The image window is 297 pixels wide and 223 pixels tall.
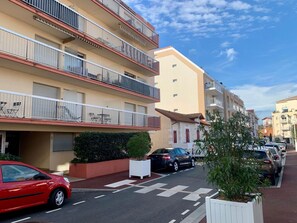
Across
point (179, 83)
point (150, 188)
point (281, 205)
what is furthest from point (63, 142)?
point (179, 83)

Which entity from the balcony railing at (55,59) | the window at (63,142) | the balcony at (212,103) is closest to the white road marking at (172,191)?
the window at (63,142)

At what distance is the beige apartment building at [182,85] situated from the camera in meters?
40.8

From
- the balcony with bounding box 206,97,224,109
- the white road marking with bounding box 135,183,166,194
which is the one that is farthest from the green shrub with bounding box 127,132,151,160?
the balcony with bounding box 206,97,224,109

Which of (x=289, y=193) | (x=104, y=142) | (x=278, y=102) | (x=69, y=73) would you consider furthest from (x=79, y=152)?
(x=278, y=102)

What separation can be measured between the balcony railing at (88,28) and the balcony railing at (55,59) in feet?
6.21

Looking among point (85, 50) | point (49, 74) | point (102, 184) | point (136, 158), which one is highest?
point (85, 50)

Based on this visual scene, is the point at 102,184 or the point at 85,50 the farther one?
the point at 85,50

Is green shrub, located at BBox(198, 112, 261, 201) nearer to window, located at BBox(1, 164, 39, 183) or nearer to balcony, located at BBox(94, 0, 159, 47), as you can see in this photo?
window, located at BBox(1, 164, 39, 183)

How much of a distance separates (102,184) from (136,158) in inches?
114

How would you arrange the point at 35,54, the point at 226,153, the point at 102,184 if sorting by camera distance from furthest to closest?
the point at 35,54, the point at 102,184, the point at 226,153

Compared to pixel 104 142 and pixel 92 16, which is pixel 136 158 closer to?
pixel 104 142

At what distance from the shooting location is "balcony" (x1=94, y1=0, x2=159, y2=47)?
2099 centimetres

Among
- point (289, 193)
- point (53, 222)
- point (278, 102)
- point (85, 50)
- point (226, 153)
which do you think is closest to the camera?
point (226, 153)

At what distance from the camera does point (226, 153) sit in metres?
5.25
